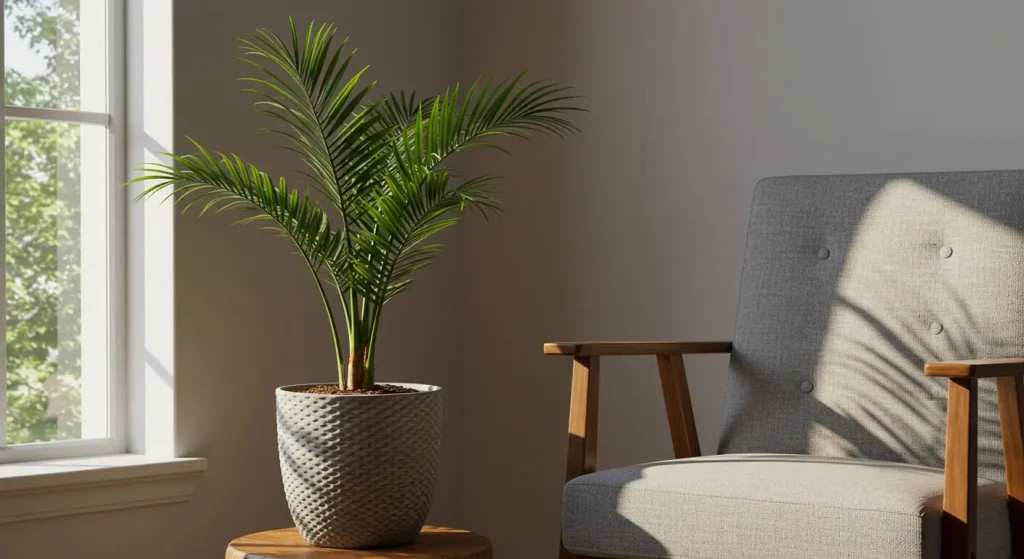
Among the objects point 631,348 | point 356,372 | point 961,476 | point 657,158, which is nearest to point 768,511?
point 961,476

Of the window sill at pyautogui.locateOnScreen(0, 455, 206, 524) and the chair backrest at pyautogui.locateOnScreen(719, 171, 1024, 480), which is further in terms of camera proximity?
the window sill at pyautogui.locateOnScreen(0, 455, 206, 524)

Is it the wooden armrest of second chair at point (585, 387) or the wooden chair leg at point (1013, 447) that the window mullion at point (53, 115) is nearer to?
the wooden armrest of second chair at point (585, 387)

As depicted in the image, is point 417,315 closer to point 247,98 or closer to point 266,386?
point 266,386

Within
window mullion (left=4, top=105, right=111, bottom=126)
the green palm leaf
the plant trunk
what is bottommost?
the plant trunk

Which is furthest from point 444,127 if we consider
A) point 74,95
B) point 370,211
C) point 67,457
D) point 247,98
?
point 67,457

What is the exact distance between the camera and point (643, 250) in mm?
3131

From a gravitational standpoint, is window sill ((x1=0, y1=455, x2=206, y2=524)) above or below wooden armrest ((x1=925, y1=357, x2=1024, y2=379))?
below

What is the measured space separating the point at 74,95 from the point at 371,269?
0.98m

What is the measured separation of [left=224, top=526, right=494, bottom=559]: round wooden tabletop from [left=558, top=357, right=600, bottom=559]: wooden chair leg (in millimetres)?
242

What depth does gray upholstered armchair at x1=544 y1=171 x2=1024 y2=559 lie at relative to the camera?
1.89 meters

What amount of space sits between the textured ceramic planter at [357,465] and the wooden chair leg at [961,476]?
2.92 feet

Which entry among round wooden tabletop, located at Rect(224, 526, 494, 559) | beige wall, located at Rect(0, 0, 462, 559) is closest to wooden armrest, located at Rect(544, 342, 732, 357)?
round wooden tabletop, located at Rect(224, 526, 494, 559)

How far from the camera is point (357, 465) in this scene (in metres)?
2.11

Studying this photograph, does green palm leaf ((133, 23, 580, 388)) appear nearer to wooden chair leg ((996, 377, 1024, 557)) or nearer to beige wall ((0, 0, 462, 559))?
beige wall ((0, 0, 462, 559))
